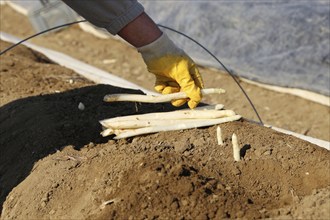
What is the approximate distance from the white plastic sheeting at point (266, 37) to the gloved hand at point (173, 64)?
233cm

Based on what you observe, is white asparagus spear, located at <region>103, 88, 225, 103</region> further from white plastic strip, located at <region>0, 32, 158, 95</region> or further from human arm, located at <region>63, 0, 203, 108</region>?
white plastic strip, located at <region>0, 32, 158, 95</region>

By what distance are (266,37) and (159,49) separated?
2.80 metres

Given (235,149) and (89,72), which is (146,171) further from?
(89,72)

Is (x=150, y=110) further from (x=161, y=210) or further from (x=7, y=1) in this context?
(x=7, y=1)

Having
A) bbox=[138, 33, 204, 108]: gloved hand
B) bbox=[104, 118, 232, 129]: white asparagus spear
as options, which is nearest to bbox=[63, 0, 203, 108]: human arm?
bbox=[138, 33, 204, 108]: gloved hand

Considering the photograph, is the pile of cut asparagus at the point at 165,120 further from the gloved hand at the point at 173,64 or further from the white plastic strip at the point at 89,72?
the white plastic strip at the point at 89,72

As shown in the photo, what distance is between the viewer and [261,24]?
5.56m

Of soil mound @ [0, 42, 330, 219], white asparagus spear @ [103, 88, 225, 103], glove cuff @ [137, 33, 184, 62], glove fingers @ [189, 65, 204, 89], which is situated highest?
glove cuff @ [137, 33, 184, 62]

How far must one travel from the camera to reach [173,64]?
118 inches

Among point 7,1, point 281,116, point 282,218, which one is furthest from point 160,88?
point 7,1

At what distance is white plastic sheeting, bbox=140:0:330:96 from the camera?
521 centimetres

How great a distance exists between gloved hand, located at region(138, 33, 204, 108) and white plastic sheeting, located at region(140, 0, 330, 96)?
233 cm

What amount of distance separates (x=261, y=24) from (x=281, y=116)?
977 millimetres

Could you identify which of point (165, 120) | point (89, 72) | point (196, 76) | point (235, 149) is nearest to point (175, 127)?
point (165, 120)
